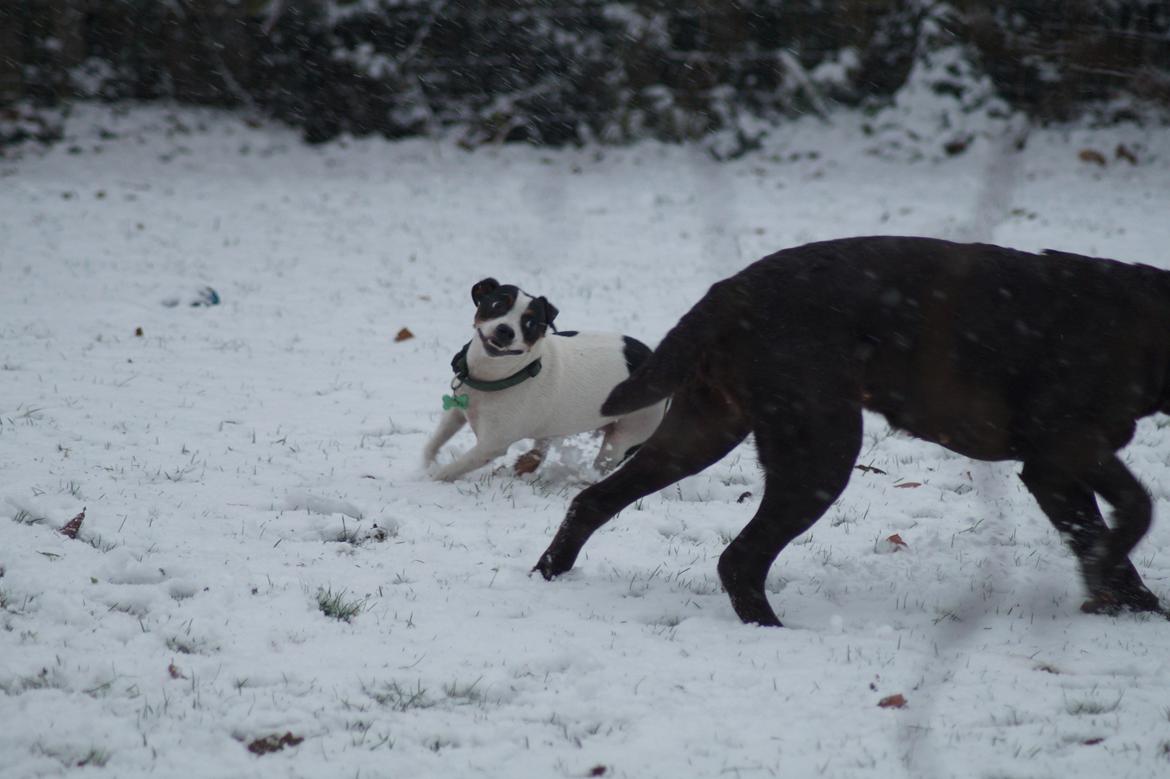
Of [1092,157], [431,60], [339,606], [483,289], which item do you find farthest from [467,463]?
[1092,157]

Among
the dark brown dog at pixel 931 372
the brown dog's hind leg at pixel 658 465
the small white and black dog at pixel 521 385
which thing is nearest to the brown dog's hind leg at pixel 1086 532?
the dark brown dog at pixel 931 372

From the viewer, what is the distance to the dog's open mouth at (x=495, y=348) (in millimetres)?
5281

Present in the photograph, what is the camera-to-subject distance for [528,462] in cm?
571

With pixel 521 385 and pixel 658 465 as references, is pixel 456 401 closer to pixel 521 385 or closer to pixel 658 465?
pixel 521 385

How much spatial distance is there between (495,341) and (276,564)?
186cm

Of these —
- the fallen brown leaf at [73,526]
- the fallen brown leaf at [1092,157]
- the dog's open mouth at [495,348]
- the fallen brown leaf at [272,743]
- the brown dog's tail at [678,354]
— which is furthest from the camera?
the fallen brown leaf at [1092,157]

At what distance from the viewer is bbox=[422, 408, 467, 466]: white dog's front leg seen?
18.1ft

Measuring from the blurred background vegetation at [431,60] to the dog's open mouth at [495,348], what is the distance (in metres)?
11.4

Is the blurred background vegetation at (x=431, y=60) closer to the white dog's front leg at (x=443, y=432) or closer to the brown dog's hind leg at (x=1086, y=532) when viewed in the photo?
the white dog's front leg at (x=443, y=432)

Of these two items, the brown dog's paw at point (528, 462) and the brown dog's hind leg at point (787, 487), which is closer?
the brown dog's hind leg at point (787, 487)

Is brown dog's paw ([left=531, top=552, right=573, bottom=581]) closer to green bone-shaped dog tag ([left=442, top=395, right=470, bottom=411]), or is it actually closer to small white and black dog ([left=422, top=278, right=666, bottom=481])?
small white and black dog ([left=422, top=278, right=666, bottom=481])

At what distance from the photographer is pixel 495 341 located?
5.27 metres

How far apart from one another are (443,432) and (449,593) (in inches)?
75.8

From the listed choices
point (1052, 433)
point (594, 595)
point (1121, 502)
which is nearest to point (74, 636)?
point (594, 595)
